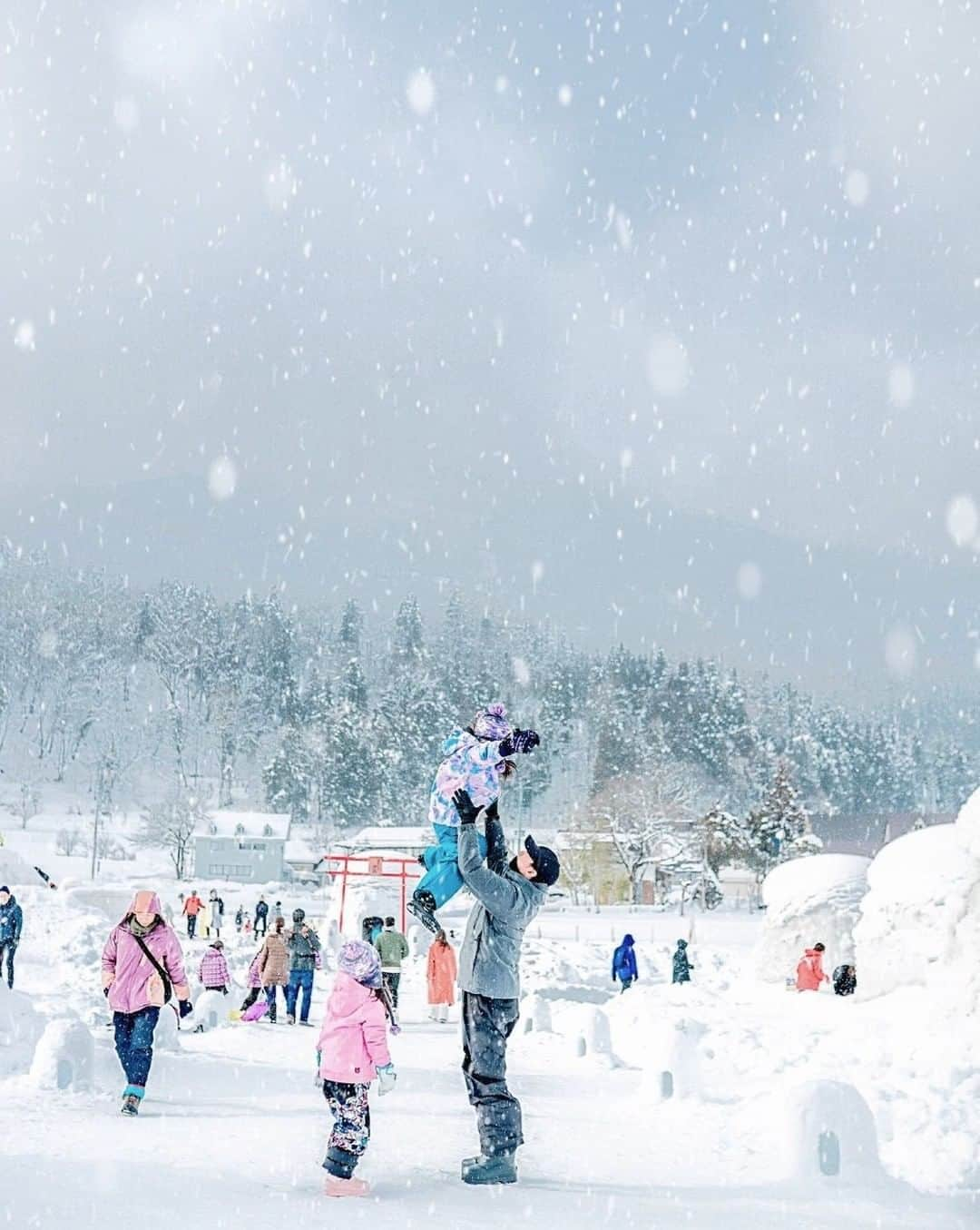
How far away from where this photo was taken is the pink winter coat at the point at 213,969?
17281mm

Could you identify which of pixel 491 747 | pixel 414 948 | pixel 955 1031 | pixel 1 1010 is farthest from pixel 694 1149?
pixel 414 948

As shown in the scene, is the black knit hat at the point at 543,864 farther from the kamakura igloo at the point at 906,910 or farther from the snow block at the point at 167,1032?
the kamakura igloo at the point at 906,910

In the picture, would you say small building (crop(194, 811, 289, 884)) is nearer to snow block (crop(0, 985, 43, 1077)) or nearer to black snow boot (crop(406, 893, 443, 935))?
snow block (crop(0, 985, 43, 1077))

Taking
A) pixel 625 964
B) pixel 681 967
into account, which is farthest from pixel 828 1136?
pixel 681 967

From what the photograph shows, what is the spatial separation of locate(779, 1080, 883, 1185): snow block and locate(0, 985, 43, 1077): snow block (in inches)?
212

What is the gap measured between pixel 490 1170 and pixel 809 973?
67.5 ft

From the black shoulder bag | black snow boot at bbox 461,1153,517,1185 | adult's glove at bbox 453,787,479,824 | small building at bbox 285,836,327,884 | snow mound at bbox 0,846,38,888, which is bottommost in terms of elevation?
black snow boot at bbox 461,1153,517,1185

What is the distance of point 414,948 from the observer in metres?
34.7

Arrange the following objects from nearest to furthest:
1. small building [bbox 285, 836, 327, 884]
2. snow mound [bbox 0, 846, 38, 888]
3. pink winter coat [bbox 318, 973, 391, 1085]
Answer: pink winter coat [bbox 318, 973, 391, 1085] → snow mound [bbox 0, 846, 38, 888] → small building [bbox 285, 836, 327, 884]

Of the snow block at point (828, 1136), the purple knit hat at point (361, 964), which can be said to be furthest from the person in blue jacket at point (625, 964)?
the purple knit hat at point (361, 964)

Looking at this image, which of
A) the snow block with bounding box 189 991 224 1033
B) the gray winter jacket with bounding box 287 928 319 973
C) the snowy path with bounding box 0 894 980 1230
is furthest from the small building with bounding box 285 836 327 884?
the snowy path with bounding box 0 894 980 1230

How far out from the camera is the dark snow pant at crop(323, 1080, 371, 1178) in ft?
18.7

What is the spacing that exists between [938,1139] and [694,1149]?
60.1 inches

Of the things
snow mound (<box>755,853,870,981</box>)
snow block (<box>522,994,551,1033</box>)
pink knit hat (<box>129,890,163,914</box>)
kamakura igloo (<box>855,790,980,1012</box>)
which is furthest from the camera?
snow mound (<box>755,853,870,981</box>)
